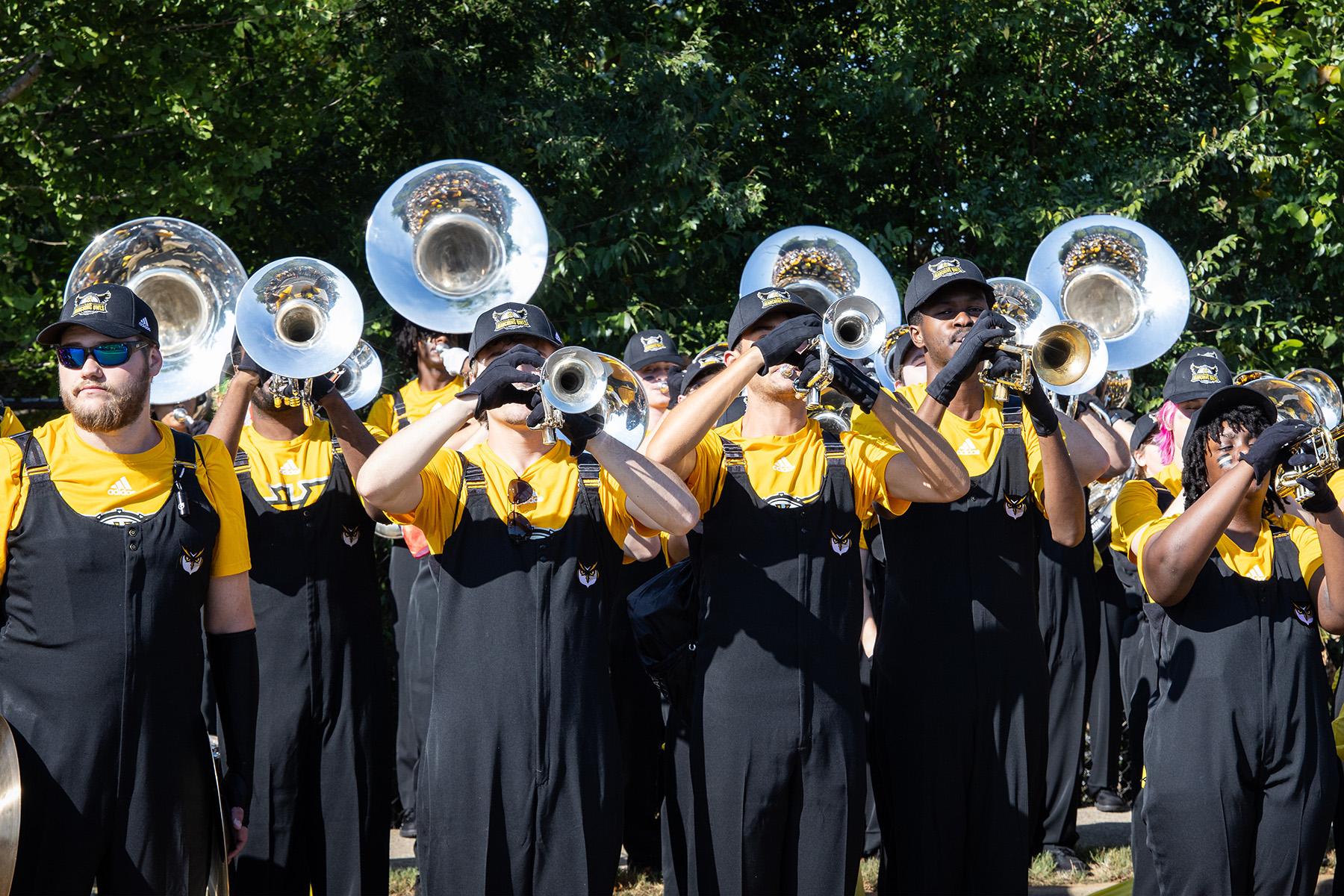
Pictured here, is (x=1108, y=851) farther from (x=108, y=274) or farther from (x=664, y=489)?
(x=108, y=274)

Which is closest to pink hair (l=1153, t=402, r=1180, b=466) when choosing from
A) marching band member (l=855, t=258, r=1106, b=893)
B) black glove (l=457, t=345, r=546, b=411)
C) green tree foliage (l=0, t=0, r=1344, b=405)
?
marching band member (l=855, t=258, r=1106, b=893)

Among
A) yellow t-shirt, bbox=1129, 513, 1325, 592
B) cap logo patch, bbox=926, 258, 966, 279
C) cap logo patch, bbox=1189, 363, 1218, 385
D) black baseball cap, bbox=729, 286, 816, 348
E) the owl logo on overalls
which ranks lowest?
the owl logo on overalls

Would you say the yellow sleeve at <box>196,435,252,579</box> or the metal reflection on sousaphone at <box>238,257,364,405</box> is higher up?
the metal reflection on sousaphone at <box>238,257,364,405</box>

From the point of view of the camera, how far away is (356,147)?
9.24m

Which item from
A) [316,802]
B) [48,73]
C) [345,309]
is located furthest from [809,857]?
[48,73]

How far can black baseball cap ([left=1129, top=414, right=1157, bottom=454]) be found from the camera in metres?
6.42

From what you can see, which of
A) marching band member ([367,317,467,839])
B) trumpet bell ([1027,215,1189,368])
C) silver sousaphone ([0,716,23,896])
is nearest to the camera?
silver sousaphone ([0,716,23,896])

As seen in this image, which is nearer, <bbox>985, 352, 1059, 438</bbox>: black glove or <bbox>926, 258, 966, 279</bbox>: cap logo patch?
<bbox>985, 352, 1059, 438</bbox>: black glove

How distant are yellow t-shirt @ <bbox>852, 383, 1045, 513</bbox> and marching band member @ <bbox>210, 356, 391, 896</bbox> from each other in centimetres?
191

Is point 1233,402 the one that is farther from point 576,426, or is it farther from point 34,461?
point 34,461

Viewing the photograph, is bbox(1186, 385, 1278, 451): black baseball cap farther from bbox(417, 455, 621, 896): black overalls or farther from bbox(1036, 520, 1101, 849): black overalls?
bbox(1036, 520, 1101, 849): black overalls

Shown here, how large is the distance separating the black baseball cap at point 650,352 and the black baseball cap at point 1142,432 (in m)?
2.11

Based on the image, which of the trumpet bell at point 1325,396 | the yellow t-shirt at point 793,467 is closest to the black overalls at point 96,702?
the yellow t-shirt at point 793,467

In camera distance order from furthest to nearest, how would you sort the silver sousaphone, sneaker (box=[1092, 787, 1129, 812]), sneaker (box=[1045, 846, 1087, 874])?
sneaker (box=[1092, 787, 1129, 812]), sneaker (box=[1045, 846, 1087, 874]), the silver sousaphone
